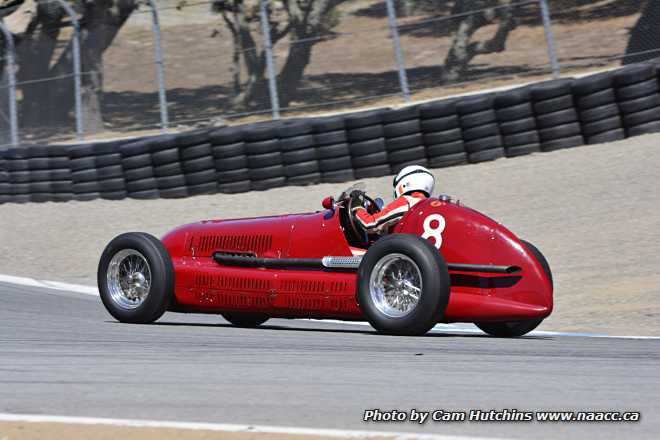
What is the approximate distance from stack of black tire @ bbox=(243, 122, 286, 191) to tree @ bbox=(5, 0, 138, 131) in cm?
383

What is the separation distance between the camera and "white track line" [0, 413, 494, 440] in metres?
3.95

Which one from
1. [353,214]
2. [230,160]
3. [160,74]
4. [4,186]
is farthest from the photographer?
[160,74]

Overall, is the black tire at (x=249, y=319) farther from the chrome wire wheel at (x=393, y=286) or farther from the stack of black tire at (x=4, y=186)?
the stack of black tire at (x=4, y=186)

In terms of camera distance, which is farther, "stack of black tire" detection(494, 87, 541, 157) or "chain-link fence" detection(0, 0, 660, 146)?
"chain-link fence" detection(0, 0, 660, 146)

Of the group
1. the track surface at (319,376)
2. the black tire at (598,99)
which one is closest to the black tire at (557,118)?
the black tire at (598,99)

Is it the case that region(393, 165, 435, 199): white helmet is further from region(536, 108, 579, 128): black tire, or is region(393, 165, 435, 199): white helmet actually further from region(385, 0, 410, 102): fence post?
region(385, 0, 410, 102): fence post

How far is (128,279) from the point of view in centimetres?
823

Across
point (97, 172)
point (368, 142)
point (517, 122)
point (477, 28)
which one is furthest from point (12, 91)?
point (517, 122)

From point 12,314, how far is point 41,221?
6.50 metres

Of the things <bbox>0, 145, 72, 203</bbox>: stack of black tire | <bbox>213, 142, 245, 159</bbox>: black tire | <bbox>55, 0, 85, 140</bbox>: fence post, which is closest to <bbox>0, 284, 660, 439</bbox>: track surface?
<bbox>213, 142, 245, 159</bbox>: black tire

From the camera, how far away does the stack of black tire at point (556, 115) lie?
1357cm

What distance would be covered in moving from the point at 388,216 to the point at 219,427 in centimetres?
344

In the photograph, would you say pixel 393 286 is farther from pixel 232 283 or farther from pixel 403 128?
pixel 403 128

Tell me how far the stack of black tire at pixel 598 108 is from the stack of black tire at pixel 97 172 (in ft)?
20.3
